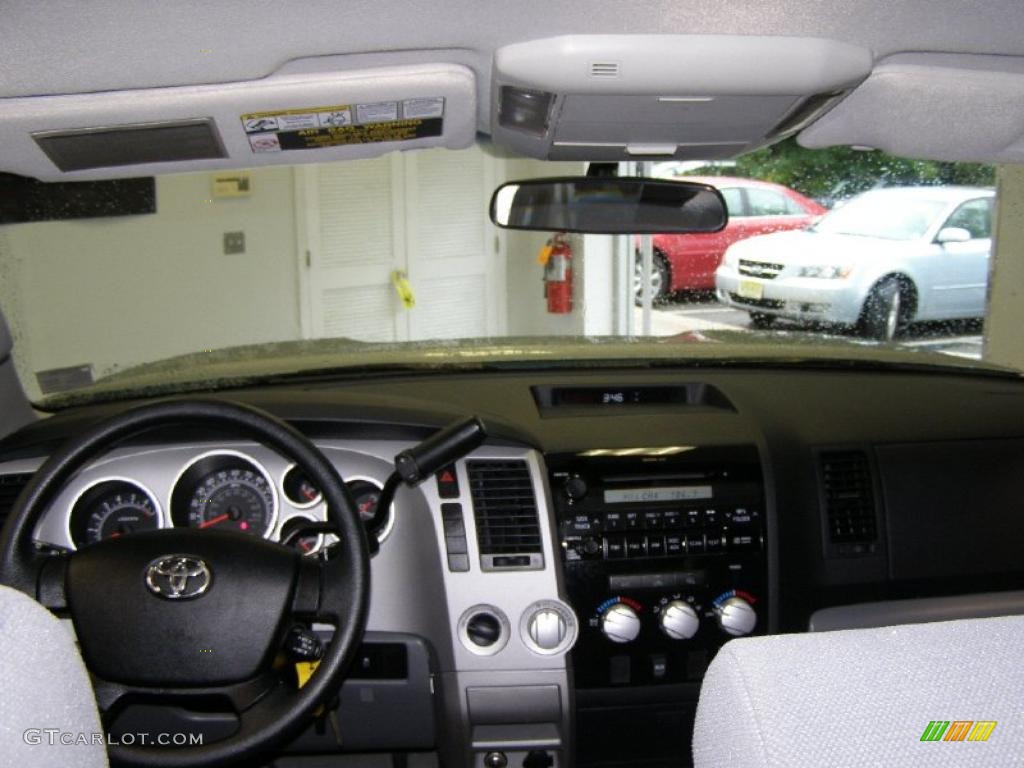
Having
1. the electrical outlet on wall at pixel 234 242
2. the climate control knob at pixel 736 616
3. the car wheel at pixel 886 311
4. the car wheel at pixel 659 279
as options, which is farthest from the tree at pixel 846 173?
the electrical outlet on wall at pixel 234 242

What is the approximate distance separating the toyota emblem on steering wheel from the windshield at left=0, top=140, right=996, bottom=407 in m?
0.75

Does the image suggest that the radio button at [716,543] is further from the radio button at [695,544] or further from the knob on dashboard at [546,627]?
the knob on dashboard at [546,627]

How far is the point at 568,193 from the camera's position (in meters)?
2.55

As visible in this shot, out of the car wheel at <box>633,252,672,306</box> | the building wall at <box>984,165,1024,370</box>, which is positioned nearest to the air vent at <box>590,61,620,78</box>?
the building wall at <box>984,165,1024,370</box>

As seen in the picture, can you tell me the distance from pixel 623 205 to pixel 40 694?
185 centimetres

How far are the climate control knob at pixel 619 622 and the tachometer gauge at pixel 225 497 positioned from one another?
690 millimetres

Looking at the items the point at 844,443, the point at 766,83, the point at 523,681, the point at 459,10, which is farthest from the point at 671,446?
the point at 459,10

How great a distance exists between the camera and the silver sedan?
4.94 meters

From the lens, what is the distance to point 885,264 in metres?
5.31

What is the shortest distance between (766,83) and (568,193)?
0.81 meters

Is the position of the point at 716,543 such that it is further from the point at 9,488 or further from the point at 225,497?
the point at 9,488

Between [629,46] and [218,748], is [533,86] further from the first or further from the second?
[218,748]

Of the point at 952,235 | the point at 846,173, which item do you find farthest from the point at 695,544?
the point at 846,173

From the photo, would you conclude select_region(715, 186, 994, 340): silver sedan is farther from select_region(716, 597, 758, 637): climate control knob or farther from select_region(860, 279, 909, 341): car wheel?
select_region(716, 597, 758, 637): climate control knob
